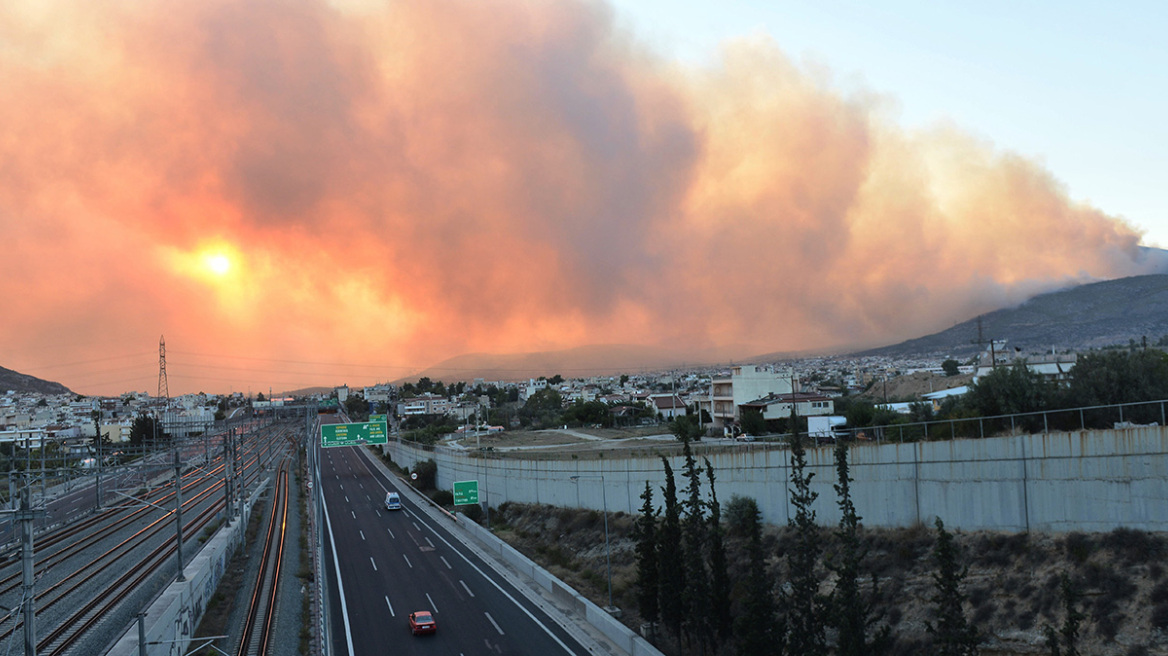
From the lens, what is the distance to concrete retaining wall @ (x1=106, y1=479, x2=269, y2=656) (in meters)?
22.7

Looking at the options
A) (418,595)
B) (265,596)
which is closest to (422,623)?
(418,595)

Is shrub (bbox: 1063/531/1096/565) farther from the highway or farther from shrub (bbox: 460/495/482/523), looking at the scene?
shrub (bbox: 460/495/482/523)

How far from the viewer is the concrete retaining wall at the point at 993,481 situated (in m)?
22.2

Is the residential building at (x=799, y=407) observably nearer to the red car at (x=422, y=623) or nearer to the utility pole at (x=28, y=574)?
the red car at (x=422, y=623)

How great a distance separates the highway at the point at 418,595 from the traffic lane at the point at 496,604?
4cm

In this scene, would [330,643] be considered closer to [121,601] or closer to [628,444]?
[121,601]

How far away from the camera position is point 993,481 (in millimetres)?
25828

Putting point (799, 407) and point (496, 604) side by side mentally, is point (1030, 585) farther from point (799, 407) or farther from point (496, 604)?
point (799, 407)

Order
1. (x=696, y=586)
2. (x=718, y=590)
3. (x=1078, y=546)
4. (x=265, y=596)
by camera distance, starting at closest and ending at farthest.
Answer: (x=1078, y=546)
(x=696, y=586)
(x=718, y=590)
(x=265, y=596)

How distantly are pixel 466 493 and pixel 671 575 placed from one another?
3098 centimetres

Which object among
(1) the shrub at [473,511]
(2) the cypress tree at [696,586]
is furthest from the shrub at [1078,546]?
(1) the shrub at [473,511]

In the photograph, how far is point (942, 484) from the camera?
27.7m

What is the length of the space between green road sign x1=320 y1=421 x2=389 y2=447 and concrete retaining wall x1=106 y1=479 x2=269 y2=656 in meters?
27.9

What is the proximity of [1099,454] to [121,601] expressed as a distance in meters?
37.7
